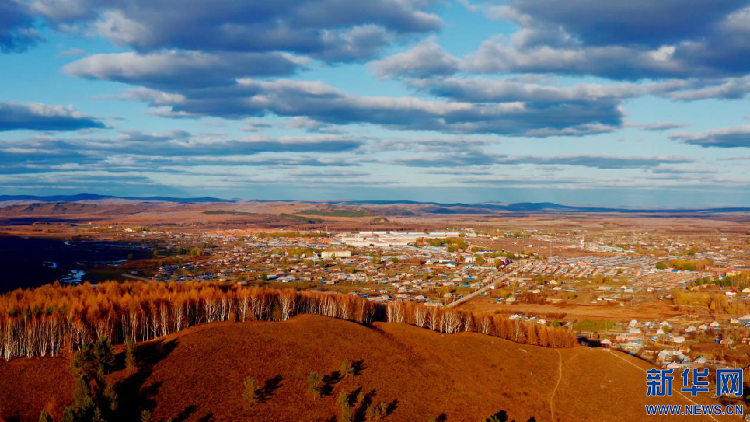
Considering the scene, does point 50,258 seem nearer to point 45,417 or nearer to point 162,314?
point 162,314

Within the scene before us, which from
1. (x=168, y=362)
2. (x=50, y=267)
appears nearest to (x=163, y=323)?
(x=168, y=362)

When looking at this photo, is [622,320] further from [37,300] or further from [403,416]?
[37,300]

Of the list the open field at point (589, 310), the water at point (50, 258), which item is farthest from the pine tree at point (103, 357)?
the water at point (50, 258)

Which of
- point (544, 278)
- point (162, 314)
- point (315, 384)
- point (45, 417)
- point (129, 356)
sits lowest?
point (544, 278)

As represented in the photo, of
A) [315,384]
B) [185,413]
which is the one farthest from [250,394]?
[315,384]

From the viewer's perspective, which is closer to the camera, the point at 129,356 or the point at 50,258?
the point at 129,356
